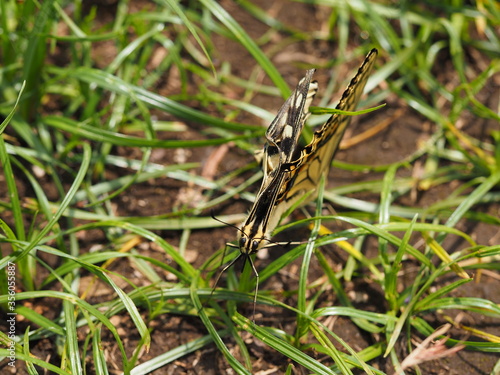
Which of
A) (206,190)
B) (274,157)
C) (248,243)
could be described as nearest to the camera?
(248,243)

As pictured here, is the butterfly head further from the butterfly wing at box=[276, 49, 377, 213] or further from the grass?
the grass

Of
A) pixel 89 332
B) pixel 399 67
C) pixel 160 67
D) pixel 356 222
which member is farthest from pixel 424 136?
pixel 89 332

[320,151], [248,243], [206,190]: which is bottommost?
[206,190]

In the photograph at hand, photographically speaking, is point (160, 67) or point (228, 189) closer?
point (228, 189)

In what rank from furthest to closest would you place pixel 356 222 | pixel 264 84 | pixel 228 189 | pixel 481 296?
pixel 264 84, pixel 228 189, pixel 481 296, pixel 356 222

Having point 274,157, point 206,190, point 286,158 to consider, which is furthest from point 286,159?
point 206,190

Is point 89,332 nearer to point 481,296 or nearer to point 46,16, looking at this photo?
point 46,16

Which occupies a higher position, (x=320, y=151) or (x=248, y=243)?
(x=320, y=151)

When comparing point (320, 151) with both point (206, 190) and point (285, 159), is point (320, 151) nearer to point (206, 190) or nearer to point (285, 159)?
point (285, 159)

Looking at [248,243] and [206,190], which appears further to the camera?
[206,190]
